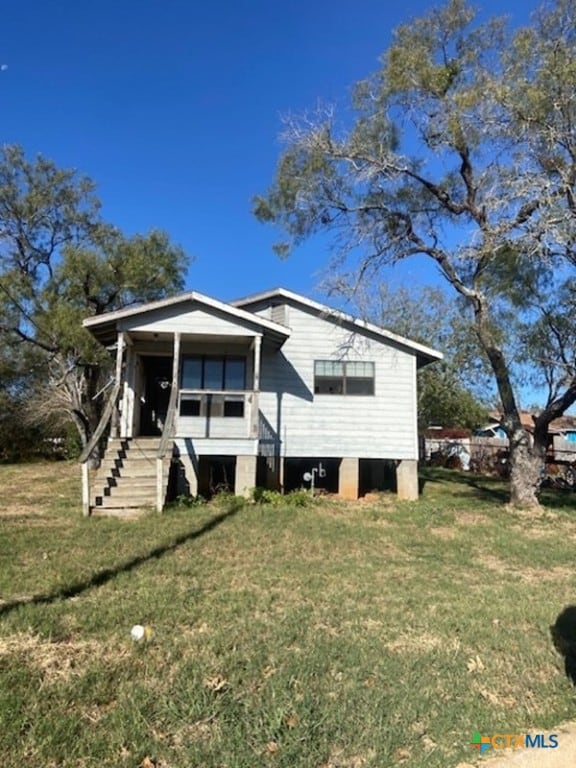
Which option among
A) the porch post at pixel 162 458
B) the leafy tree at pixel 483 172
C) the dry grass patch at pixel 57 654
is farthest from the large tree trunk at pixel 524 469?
the dry grass patch at pixel 57 654

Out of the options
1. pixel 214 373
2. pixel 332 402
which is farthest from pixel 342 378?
pixel 214 373

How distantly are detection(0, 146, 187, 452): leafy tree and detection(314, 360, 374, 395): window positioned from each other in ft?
24.5

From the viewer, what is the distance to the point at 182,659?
404 centimetres

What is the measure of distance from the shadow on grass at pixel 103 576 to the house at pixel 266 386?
3762mm

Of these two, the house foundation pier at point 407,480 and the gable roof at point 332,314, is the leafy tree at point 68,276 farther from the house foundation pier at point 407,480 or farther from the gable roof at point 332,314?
the house foundation pier at point 407,480

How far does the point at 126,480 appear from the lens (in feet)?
34.6

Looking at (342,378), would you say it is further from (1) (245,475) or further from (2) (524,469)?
(2) (524,469)

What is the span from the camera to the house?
1225 cm

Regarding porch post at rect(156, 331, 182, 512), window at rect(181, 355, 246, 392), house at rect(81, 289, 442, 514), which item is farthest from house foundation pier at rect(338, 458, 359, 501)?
porch post at rect(156, 331, 182, 512)

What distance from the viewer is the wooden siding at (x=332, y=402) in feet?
44.4

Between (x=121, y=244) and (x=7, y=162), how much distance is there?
5003mm

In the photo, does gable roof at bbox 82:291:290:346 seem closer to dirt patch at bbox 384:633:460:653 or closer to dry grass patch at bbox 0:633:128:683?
dirt patch at bbox 384:633:460:653

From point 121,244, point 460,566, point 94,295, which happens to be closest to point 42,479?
point 94,295

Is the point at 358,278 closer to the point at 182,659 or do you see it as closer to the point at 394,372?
the point at 394,372
